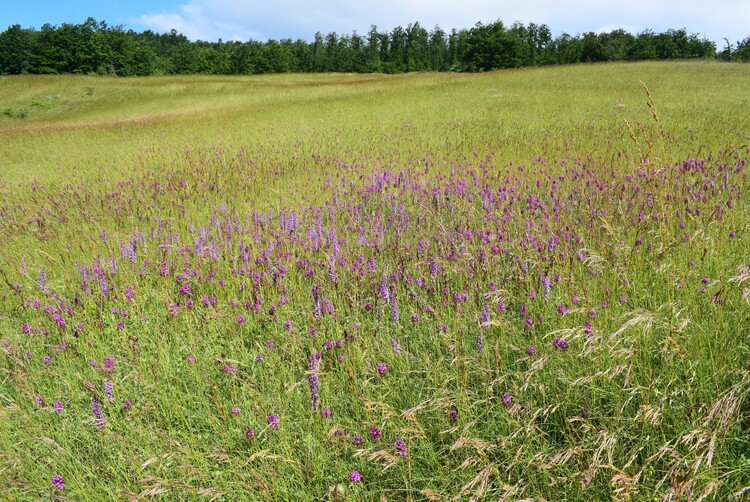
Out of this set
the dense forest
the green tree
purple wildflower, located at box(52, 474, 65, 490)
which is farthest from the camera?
the green tree

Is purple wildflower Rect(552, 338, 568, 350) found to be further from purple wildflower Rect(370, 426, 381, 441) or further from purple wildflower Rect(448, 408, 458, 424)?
purple wildflower Rect(370, 426, 381, 441)

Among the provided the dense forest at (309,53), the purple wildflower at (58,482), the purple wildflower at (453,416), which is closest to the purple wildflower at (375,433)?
the purple wildflower at (453,416)

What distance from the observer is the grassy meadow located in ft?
5.49

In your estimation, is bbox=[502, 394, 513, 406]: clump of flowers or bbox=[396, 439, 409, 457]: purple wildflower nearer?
bbox=[396, 439, 409, 457]: purple wildflower

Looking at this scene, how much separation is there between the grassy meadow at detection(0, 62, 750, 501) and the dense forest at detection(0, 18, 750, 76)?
70.1 m

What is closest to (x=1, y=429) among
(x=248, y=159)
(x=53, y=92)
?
(x=248, y=159)

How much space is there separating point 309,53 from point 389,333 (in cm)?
10794

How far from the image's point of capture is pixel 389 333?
2604 millimetres

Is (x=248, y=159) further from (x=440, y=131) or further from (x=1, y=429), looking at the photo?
(x=1, y=429)

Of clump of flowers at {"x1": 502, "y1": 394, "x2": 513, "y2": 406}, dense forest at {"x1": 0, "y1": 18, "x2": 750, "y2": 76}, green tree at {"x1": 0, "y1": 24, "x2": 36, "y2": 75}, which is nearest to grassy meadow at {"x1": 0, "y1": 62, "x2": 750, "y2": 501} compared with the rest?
clump of flowers at {"x1": 502, "y1": 394, "x2": 513, "y2": 406}

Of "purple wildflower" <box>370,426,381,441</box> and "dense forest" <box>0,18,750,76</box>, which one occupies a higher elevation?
"dense forest" <box>0,18,750,76</box>

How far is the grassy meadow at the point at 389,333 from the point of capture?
1.67 m

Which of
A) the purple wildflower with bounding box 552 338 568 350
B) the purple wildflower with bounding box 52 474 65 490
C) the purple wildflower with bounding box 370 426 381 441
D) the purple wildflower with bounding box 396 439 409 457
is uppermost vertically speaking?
the purple wildflower with bounding box 552 338 568 350

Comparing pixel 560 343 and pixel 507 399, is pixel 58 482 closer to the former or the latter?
pixel 507 399
